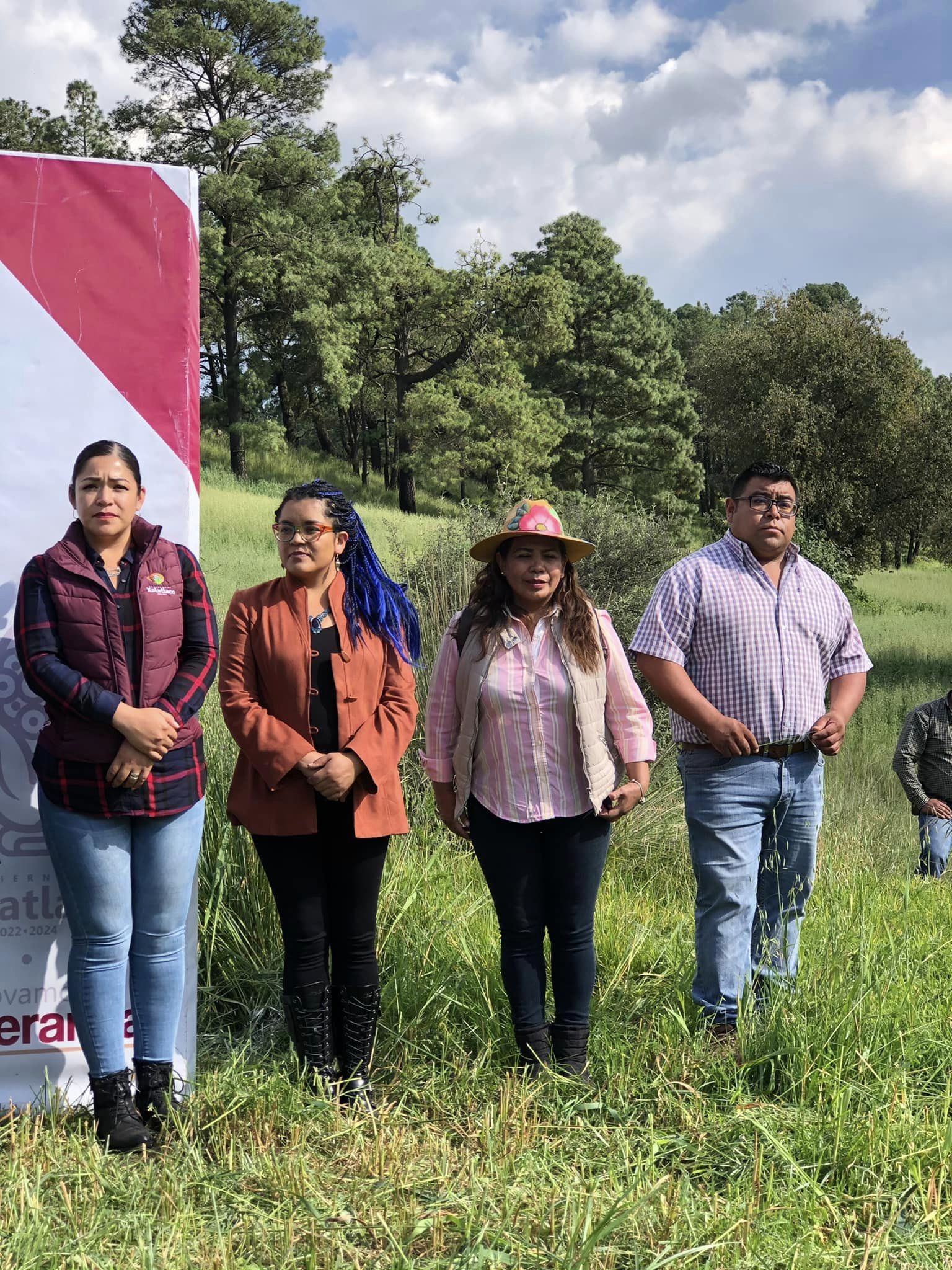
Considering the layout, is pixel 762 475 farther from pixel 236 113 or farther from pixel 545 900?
pixel 236 113

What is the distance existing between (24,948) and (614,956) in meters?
2.12

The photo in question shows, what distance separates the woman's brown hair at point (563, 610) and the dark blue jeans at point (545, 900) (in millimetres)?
501

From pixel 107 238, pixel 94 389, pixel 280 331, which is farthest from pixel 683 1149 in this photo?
pixel 280 331

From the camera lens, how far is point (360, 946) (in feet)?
10.3

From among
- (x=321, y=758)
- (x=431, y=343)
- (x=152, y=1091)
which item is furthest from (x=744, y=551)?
Answer: (x=431, y=343)

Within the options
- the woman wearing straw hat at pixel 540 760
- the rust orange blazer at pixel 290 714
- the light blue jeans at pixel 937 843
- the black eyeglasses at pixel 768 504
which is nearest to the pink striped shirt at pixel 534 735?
the woman wearing straw hat at pixel 540 760

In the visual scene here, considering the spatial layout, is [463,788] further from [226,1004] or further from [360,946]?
[226,1004]

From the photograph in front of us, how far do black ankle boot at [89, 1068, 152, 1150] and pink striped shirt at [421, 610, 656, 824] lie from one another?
1.26 meters

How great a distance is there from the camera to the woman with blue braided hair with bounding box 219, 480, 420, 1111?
300 centimetres

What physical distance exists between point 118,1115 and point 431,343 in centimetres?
3154

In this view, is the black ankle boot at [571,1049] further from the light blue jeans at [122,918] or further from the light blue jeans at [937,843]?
the light blue jeans at [937,843]

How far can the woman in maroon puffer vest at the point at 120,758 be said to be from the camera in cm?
279

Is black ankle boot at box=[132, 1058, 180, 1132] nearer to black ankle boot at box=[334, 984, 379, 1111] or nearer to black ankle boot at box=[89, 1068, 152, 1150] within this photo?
black ankle boot at box=[89, 1068, 152, 1150]

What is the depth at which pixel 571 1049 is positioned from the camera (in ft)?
10.3
